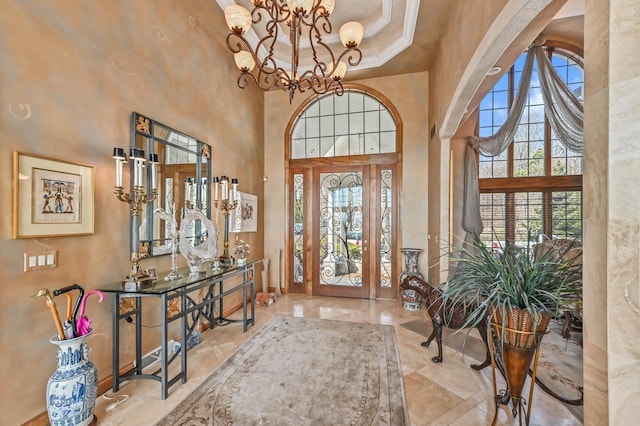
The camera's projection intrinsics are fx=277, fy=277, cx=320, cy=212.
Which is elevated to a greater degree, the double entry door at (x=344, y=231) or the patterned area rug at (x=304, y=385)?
the double entry door at (x=344, y=231)

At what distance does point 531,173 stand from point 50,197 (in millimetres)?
6394

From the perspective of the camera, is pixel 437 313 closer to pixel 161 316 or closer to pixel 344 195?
pixel 161 316

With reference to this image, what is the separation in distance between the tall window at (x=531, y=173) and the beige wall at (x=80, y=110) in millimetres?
4927

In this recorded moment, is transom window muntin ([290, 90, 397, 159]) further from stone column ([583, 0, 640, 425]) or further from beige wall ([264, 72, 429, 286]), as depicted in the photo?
stone column ([583, 0, 640, 425])

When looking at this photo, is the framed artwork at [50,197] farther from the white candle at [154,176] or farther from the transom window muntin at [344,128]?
the transom window muntin at [344,128]

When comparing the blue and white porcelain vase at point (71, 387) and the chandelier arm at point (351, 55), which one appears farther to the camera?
the chandelier arm at point (351, 55)

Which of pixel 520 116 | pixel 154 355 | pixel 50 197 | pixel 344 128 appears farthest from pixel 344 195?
pixel 50 197

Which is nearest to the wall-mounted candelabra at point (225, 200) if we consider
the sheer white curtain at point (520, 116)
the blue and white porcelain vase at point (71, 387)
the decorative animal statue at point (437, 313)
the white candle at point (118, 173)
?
the white candle at point (118, 173)

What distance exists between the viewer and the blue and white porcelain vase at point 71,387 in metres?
1.72

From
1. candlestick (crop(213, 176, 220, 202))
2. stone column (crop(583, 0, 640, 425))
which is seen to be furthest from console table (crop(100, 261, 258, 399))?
stone column (crop(583, 0, 640, 425))

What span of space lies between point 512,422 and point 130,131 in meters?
3.79

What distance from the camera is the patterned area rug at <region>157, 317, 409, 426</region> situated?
198cm

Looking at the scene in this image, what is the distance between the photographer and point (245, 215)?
4598 millimetres

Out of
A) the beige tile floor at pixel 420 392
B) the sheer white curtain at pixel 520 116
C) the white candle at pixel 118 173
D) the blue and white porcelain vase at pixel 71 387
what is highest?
the sheer white curtain at pixel 520 116
